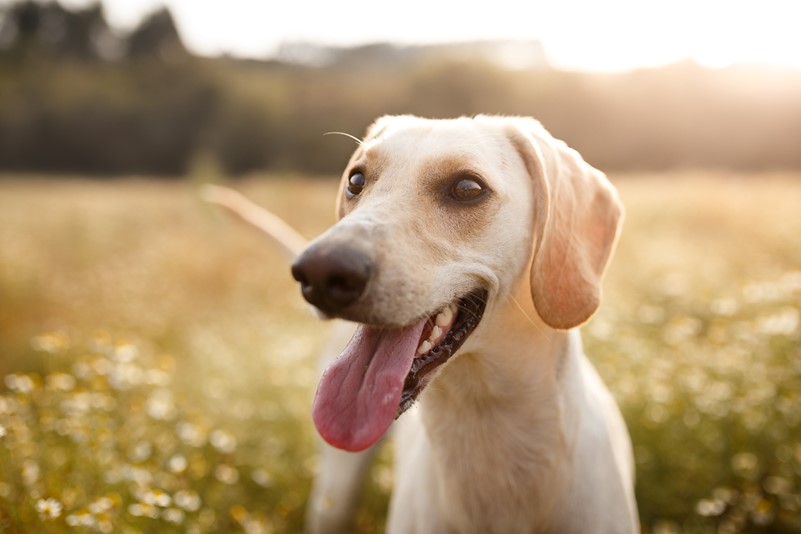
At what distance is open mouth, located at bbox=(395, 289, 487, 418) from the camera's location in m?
1.94

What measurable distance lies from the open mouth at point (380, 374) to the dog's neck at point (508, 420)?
6.0 inches

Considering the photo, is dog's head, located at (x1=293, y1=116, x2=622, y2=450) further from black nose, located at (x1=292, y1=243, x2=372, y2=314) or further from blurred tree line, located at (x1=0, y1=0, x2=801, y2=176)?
blurred tree line, located at (x1=0, y1=0, x2=801, y2=176)

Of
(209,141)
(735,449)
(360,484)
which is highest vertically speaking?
(735,449)

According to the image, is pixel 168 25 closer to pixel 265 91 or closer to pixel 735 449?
pixel 265 91

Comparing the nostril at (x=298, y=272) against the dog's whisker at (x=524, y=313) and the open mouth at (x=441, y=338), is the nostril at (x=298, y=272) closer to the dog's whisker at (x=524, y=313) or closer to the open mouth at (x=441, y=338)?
the open mouth at (x=441, y=338)

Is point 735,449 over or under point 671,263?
over

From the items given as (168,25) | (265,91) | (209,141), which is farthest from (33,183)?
(168,25)

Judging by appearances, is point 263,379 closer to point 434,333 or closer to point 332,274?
point 434,333

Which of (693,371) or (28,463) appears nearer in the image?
(28,463)

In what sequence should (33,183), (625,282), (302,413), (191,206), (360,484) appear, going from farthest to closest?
(33,183)
(191,206)
(625,282)
(302,413)
(360,484)

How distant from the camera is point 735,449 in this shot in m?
3.48

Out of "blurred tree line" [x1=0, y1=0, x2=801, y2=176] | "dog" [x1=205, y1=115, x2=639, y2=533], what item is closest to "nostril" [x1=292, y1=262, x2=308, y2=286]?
"dog" [x1=205, y1=115, x2=639, y2=533]

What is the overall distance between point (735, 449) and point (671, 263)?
3734mm

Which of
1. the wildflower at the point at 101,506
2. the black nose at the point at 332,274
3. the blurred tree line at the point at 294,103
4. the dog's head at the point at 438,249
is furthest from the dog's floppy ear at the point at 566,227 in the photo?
the blurred tree line at the point at 294,103
